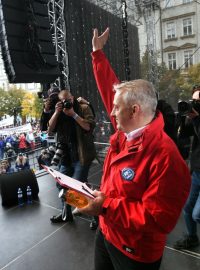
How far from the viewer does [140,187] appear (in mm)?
1284

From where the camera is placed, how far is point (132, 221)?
4.03ft

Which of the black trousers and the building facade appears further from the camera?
the building facade

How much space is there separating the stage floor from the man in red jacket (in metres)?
1.45

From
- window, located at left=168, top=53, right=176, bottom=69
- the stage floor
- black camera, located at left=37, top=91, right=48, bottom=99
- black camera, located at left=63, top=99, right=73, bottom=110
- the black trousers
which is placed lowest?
the stage floor

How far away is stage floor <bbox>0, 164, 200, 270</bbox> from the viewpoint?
9.10 feet

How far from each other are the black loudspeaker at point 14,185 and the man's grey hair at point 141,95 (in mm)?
3506

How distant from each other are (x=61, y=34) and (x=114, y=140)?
230 inches

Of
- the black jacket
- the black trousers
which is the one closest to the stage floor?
the black jacket

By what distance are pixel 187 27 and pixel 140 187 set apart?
14784 millimetres

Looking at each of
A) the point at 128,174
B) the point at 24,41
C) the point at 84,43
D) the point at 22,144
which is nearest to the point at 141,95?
the point at 128,174

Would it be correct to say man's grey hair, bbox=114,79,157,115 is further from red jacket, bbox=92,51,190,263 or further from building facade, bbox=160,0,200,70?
building facade, bbox=160,0,200,70

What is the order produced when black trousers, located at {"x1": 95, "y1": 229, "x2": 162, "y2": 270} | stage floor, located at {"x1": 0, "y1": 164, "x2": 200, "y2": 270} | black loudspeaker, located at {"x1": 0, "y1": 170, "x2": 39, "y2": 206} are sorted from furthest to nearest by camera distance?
black loudspeaker, located at {"x1": 0, "y1": 170, "x2": 39, "y2": 206} < stage floor, located at {"x1": 0, "y1": 164, "x2": 200, "y2": 270} < black trousers, located at {"x1": 95, "y1": 229, "x2": 162, "y2": 270}

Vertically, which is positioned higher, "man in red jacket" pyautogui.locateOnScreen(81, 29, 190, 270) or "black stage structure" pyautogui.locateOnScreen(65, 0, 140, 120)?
"black stage structure" pyautogui.locateOnScreen(65, 0, 140, 120)

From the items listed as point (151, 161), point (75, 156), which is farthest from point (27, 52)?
point (151, 161)
